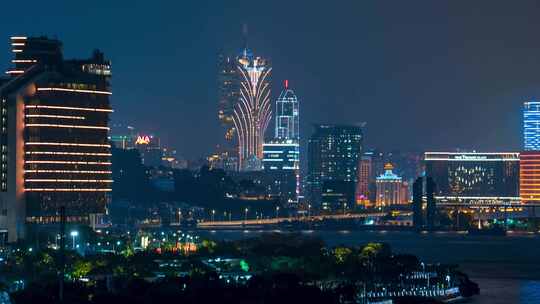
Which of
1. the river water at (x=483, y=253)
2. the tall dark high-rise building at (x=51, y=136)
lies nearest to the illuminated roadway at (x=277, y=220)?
the river water at (x=483, y=253)

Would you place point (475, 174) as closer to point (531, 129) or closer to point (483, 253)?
point (531, 129)

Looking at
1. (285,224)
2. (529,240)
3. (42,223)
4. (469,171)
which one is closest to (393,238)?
(529,240)

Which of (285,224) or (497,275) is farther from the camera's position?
(285,224)

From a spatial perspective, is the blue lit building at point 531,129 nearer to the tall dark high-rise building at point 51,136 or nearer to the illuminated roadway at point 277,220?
the illuminated roadway at point 277,220

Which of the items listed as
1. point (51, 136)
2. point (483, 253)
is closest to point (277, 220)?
point (483, 253)

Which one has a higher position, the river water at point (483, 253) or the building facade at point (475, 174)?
the building facade at point (475, 174)

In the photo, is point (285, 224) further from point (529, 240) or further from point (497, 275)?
point (497, 275)

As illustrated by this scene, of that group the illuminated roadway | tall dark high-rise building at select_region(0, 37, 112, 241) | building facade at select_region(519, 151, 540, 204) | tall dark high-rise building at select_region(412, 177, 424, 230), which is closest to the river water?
tall dark high-rise building at select_region(412, 177, 424, 230)
